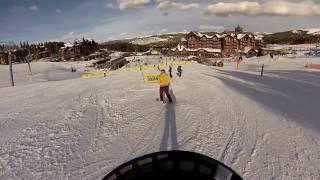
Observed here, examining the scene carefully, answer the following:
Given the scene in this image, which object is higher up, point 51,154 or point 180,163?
point 180,163

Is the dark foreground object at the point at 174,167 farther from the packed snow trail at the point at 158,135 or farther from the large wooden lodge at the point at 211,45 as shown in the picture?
the large wooden lodge at the point at 211,45

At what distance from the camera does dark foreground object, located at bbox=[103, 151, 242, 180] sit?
8.69ft

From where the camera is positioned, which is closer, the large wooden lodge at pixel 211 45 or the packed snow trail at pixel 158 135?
the packed snow trail at pixel 158 135

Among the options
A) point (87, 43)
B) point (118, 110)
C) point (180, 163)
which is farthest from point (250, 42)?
point (180, 163)

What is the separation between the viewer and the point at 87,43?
5285 inches

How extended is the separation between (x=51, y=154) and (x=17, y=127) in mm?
3967

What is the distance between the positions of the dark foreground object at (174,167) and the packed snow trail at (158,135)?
4067 mm

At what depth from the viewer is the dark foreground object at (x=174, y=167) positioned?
2648 millimetres

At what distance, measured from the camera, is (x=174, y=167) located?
2.68 m

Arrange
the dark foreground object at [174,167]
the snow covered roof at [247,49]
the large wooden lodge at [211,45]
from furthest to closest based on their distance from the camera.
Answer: the snow covered roof at [247,49] < the large wooden lodge at [211,45] < the dark foreground object at [174,167]

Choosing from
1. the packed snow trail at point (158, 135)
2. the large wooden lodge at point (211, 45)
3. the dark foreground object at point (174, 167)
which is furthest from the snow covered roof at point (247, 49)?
the dark foreground object at point (174, 167)

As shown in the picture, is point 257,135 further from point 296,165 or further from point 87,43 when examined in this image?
point 87,43

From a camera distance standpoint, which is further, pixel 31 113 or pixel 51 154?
pixel 31 113

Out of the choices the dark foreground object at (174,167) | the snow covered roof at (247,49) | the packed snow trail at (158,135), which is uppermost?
the dark foreground object at (174,167)
